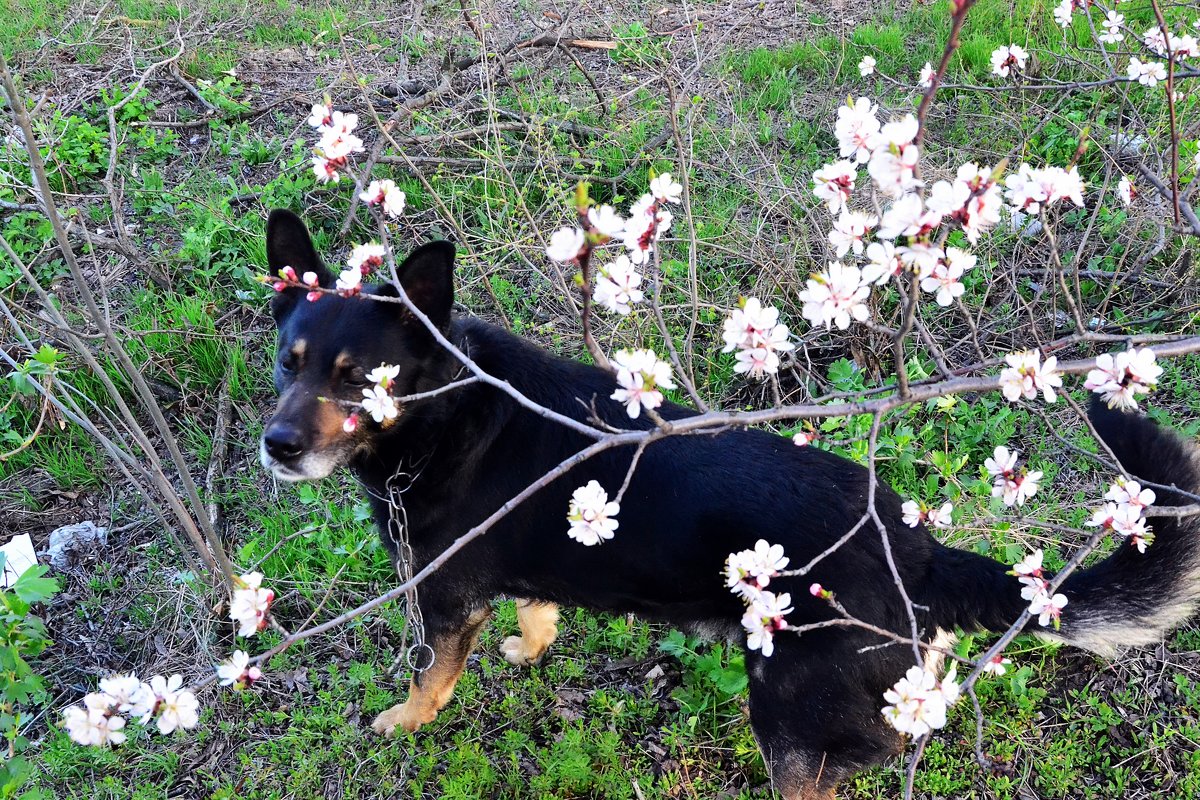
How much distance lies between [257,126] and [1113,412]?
599cm

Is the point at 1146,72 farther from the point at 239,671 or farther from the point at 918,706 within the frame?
the point at 239,671

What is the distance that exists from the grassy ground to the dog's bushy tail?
2.36 feet

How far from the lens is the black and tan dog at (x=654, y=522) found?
2.58 meters

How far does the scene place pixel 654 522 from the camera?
2852mm

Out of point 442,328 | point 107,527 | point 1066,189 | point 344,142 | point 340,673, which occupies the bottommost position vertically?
point 107,527

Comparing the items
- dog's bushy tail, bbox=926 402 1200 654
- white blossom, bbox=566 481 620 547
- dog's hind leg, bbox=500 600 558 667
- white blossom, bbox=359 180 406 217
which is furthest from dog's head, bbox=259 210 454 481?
dog's bushy tail, bbox=926 402 1200 654

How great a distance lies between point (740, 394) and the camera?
4.48 m

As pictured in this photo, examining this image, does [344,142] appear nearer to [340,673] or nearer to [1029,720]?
[340,673]

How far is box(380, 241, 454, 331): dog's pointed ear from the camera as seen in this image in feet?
9.39

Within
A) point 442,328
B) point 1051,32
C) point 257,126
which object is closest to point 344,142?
point 442,328

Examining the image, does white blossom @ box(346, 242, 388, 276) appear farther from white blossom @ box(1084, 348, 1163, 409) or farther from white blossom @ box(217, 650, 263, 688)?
white blossom @ box(1084, 348, 1163, 409)

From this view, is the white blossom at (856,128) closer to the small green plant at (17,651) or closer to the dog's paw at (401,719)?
the small green plant at (17,651)

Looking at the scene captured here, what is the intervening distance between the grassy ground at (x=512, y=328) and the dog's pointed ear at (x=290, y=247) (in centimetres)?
101

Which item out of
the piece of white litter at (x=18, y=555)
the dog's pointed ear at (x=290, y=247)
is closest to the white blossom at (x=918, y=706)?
the dog's pointed ear at (x=290, y=247)
